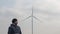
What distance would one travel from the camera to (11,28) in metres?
11.6

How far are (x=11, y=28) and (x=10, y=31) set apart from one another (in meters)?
0.15

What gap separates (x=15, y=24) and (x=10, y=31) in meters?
0.42

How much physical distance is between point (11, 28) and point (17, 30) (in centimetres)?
30

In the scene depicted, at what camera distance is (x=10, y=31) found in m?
11.6

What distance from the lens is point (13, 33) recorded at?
11602mm

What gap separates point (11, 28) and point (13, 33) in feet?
0.83

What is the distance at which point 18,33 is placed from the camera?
38.3ft

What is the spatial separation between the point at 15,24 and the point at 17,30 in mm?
312

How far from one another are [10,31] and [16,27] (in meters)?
0.34

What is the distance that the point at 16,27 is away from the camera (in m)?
11.6

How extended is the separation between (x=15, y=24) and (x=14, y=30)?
29 centimetres

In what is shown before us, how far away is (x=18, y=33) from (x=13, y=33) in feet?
0.78

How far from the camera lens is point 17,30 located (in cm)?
1163
